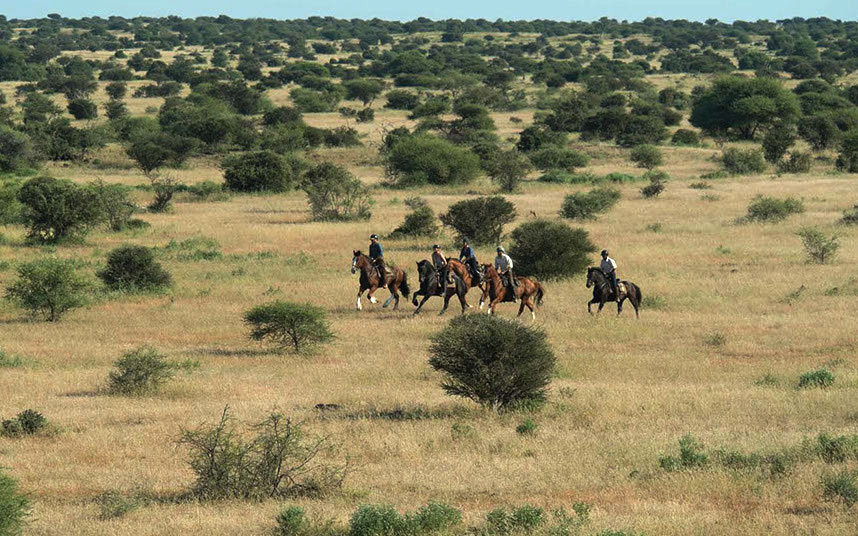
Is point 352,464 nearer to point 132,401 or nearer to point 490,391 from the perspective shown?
→ point 490,391

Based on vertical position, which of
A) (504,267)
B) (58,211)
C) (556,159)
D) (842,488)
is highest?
(842,488)

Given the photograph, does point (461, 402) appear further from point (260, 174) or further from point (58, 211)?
point (260, 174)

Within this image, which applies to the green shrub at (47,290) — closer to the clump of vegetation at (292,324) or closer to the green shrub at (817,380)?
the clump of vegetation at (292,324)

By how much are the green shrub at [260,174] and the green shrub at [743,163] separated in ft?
78.2

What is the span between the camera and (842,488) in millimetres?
12156

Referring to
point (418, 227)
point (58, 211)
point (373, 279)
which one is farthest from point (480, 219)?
point (58, 211)

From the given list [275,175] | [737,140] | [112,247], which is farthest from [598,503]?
[737,140]

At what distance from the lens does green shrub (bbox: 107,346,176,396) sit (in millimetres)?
20297

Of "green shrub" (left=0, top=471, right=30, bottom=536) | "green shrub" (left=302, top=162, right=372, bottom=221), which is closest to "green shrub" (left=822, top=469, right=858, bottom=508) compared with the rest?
"green shrub" (left=0, top=471, right=30, bottom=536)

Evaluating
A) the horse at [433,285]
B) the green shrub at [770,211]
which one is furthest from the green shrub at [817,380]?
the green shrub at [770,211]

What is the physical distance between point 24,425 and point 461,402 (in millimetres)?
6505

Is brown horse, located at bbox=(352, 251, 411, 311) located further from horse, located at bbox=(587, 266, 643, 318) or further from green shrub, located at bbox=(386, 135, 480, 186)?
green shrub, located at bbox=(386, 135, 480, 186)

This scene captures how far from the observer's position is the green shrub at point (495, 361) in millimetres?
17859

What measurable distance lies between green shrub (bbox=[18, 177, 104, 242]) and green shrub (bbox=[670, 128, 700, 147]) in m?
46.5
